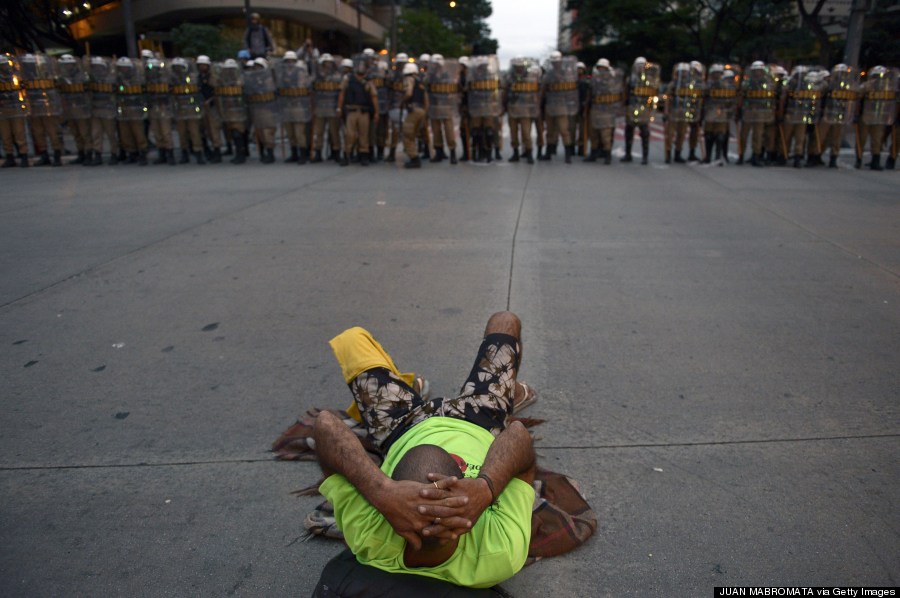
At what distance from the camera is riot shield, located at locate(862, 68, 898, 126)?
475 inches

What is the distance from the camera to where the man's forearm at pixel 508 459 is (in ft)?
7.22

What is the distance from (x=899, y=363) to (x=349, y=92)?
10574 millimetres

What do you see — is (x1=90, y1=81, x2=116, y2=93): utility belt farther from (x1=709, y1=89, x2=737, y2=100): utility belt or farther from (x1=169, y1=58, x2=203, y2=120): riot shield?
(x1=709, y1=89, x2=737, y2=100): utility belt

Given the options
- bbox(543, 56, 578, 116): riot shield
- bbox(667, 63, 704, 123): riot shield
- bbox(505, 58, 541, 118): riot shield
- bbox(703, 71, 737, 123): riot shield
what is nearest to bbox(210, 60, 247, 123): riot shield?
bbox(505, 58, 541, 118): riot shield

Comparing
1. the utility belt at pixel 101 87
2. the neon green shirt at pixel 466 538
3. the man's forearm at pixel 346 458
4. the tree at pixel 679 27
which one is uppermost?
the tree at pixel 679 27

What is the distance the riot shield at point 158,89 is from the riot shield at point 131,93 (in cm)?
14

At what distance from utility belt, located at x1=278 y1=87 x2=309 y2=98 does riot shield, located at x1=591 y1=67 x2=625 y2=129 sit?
548cm

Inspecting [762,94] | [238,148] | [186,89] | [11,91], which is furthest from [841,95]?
[11,91]

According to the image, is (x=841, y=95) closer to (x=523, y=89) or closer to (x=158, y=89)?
(x=523, y=89)

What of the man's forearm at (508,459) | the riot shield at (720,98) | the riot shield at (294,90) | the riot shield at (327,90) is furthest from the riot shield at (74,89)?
the man's forearm at (508,459)

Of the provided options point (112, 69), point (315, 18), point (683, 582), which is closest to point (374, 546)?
point (683, 582)

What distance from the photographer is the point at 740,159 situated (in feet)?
44.1

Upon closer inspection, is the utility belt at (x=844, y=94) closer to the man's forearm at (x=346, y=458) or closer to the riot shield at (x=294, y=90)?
the riot shield at (x=294, y=90)

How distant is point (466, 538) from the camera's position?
2135 millimetres
